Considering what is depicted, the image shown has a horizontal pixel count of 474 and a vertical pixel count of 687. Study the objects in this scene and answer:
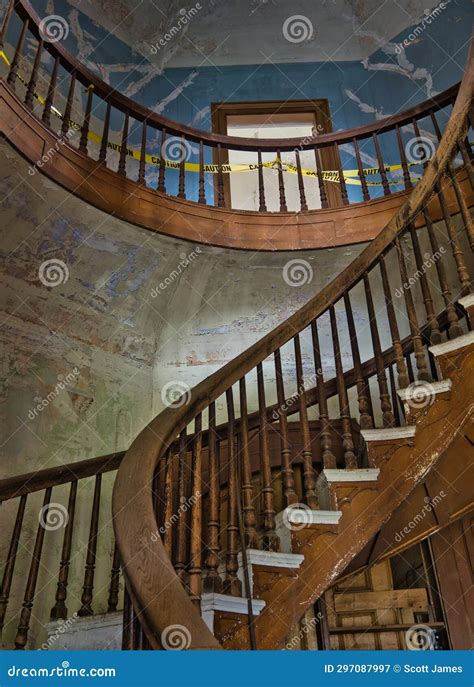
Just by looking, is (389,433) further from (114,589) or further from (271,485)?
(114,589)

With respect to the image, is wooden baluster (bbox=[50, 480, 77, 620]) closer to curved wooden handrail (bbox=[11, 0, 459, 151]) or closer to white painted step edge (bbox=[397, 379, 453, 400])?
white painted step edge (bbox=[397, 379, 453, 400])

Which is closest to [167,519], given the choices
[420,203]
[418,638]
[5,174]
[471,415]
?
[471,415]

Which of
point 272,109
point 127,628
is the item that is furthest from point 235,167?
point 127,628

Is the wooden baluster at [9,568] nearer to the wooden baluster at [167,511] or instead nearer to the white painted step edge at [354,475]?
the wooden baluster at [167,511]

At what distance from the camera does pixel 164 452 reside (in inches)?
89.1

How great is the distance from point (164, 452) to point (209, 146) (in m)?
3.95

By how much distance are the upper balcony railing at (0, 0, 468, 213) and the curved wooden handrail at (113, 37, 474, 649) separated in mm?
1539

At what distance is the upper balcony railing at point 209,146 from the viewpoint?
14.5 ft

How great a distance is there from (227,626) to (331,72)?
22.1 ft

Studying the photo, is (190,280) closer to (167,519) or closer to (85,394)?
(85,394)

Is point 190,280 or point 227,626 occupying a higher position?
point 190,280

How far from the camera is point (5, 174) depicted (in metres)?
3.75

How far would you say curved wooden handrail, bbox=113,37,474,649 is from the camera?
172 cm

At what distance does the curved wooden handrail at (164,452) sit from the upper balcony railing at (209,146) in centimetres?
154
